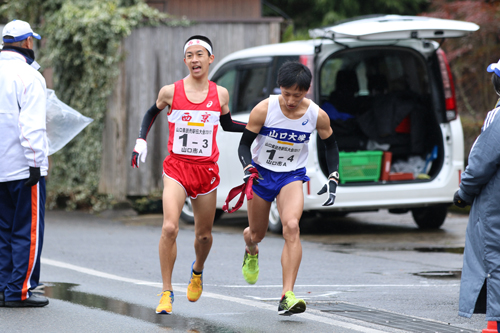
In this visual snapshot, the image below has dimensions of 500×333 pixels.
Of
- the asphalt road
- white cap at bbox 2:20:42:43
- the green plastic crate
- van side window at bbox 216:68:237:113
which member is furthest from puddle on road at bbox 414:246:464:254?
white cap at bbox 2:20:42:43

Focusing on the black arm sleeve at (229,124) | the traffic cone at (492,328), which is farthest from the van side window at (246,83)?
the traffic cone at (492,328)

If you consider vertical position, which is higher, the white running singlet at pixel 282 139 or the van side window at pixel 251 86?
the van side window at pixel 251 86

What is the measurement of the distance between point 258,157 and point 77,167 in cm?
741

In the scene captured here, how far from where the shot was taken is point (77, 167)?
12953 millimetres

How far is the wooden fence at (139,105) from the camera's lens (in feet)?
41.7

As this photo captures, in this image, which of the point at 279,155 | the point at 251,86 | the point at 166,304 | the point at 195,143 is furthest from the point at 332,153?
the point at 251,86

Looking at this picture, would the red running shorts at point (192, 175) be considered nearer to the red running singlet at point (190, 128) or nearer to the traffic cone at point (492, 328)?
the red running singlet at point (190, 128)

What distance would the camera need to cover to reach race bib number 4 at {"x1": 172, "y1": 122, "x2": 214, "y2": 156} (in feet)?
19.1

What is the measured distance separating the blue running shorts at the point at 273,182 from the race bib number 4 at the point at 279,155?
38 millimetres

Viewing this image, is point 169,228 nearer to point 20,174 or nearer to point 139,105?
point 20,174

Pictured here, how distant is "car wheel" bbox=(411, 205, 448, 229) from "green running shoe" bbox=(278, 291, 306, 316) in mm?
5556

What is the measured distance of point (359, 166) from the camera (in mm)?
10008

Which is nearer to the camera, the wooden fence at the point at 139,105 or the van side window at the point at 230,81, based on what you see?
the van side window at the point at 230,81

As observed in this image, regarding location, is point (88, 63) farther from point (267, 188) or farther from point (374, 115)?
point (267, 188)
